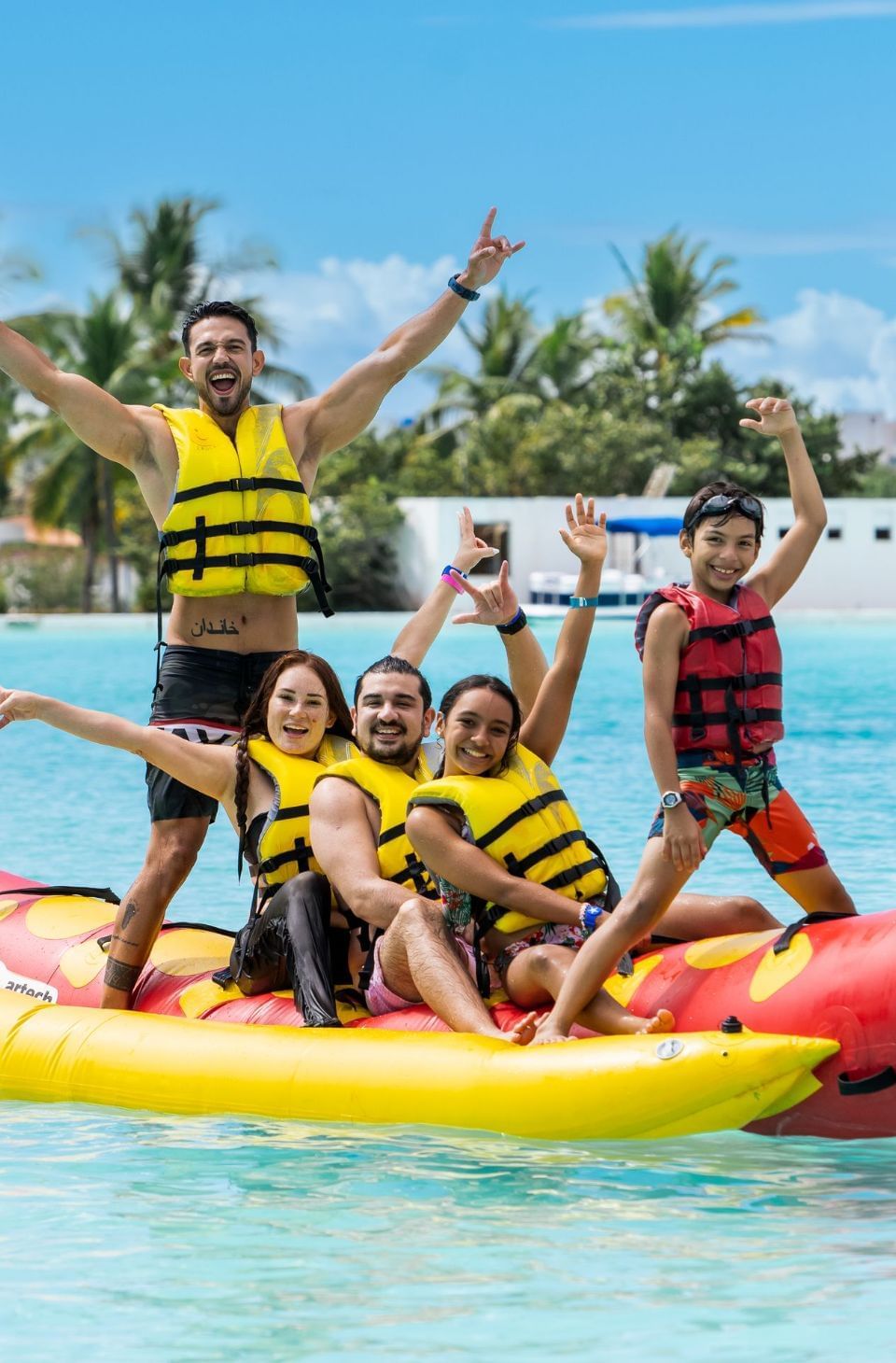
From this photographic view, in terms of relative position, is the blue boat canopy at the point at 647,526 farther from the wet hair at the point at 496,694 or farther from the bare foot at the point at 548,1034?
the bare foot at the point at 548,1034

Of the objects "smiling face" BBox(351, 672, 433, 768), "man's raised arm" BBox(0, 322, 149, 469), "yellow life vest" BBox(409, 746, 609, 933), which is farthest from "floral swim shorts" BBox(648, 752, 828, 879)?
"man's raised arm" BBox(0, 322, 149, 469)

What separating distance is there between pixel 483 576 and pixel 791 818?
25.9 metres

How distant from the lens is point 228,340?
4699 mm

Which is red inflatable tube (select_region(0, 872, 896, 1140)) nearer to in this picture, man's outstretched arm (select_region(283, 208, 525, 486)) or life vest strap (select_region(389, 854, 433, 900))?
life vest strap (select_region(389, 854, 433, 900))

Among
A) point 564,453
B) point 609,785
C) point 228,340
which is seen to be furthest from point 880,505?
point 228,340

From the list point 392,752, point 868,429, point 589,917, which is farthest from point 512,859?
point 868,429

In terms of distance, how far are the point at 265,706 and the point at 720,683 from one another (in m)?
1.28

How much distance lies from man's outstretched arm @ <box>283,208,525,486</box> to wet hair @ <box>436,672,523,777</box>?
2.81 feet

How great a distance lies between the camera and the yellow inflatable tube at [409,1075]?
3.78 meters

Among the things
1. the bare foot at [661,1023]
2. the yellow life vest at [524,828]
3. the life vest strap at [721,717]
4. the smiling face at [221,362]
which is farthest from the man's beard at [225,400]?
the bare foot at [661,1023]

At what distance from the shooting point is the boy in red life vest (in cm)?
387

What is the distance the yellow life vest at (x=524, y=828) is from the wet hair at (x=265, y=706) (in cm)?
48

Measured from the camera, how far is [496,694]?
14.1 feet

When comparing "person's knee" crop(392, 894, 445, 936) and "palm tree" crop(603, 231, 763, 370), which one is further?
"palm tree" crop(603, 231, 763, 370)
